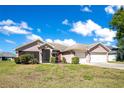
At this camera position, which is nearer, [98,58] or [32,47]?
[32,47]

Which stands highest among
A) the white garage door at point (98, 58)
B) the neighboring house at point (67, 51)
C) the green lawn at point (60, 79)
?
the neighboring house at point (67, 51)

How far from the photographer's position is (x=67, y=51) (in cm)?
3275

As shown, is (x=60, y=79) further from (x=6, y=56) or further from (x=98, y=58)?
(x=6, y=56)

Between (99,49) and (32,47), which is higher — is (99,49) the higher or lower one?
the lower one

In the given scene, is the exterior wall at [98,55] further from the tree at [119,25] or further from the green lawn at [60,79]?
the green lawn at [60,79]

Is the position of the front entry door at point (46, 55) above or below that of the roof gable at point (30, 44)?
below

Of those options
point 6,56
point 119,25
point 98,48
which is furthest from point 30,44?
point 6,56

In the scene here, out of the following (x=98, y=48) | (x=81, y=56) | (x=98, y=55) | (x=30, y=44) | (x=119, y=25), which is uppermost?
(x=119, y=25)

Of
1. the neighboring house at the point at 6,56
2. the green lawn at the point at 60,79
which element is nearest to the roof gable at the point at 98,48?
the green lawn at the point at 60,79

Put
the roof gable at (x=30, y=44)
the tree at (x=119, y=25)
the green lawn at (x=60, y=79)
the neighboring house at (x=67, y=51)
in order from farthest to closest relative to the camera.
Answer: the tree at (x=119, y=25) → the neighboring house at (x=67, y=51) → the roof gable at (x=30, y=44) → the green lawn at (x=60, y=79)

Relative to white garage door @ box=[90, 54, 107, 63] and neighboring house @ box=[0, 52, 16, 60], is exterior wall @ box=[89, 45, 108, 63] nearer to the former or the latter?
white garage door @ box=[90, 54, 107, 63]

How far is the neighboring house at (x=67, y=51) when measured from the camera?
96.3 ft
